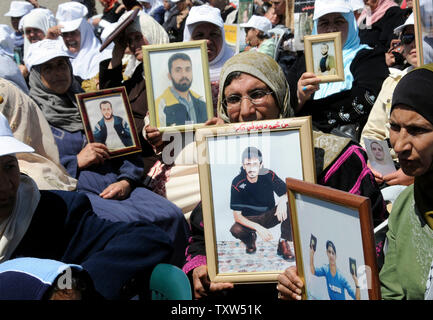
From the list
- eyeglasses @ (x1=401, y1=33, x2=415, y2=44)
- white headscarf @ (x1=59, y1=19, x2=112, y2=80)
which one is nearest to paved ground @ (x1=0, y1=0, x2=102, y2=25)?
white headscarf @ (x1=59, y1=19, x2=112, y2=80)

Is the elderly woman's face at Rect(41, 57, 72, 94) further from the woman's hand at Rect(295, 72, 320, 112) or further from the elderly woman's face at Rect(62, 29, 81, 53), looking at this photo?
the elderly woman's face at Rect(62, 29, 81, 53)

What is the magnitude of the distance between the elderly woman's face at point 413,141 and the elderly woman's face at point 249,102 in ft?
2.64

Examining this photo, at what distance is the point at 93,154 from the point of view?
429 cm

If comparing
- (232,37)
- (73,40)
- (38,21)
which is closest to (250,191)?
(232,37)

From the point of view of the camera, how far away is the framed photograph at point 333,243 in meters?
2.02

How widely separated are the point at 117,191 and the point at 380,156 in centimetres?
172

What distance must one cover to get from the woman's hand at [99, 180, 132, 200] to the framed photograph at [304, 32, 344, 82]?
1.45 meters

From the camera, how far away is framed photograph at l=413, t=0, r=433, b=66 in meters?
3.30

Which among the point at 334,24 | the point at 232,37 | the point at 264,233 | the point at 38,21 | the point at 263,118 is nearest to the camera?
the point at 264,233

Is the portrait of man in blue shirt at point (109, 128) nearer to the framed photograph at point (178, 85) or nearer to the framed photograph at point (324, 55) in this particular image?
the framed photograph at point (178, 85)

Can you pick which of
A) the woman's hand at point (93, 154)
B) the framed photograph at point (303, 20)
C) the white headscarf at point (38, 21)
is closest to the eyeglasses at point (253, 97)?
the woman's hand at point (93, 154)

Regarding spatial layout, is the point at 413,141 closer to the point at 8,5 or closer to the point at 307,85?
the point at 307,85

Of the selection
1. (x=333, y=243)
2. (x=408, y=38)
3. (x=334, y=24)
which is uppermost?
(x=334, y=24)

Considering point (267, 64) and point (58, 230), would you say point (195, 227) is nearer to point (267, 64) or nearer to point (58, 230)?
point (58, 230)
